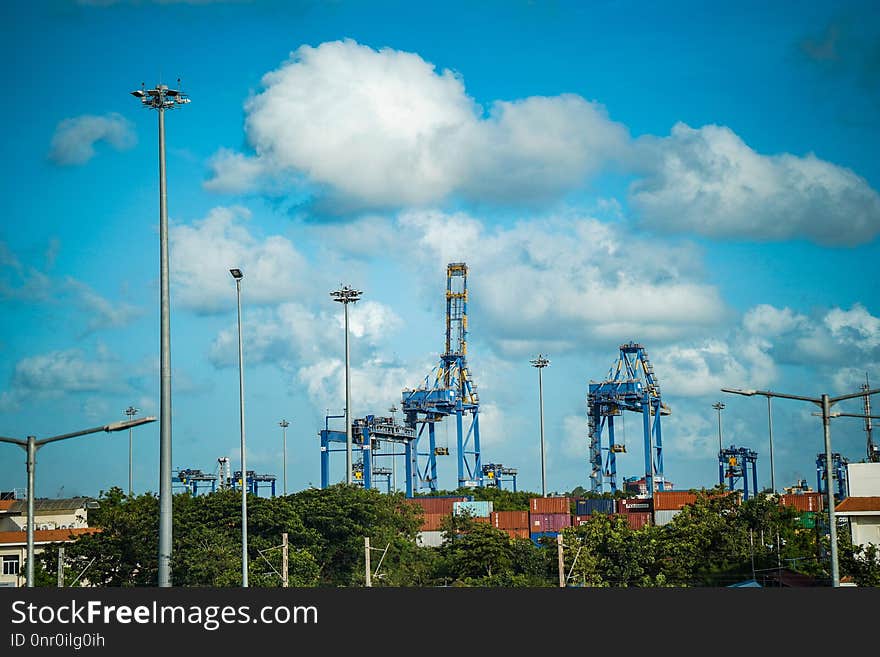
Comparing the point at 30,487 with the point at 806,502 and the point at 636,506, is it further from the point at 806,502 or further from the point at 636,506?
the point at 806,502

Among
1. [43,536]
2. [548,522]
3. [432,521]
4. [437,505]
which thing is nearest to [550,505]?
[548,522]

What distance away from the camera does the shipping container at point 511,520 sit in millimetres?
96625

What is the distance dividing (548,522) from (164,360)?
6274 centimetres

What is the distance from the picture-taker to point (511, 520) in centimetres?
9775

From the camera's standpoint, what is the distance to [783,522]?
2468 inches

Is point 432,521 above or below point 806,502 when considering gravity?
below

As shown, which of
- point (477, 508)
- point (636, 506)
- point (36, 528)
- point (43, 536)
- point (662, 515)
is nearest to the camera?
point (43, 536)

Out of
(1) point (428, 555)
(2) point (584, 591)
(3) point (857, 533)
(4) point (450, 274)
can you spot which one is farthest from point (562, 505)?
(2) point (584, 591)

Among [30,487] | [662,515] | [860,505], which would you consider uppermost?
[30,487]

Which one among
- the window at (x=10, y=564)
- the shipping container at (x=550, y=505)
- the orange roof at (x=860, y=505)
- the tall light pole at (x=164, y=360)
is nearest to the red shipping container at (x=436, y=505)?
the shipping container at (x=550, y=505)

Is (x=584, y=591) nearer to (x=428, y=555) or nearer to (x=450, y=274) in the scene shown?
(x=428, y=555)

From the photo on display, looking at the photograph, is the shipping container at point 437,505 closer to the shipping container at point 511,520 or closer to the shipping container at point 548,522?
the shipping container at point 511,520

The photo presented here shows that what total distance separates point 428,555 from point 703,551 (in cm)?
2030

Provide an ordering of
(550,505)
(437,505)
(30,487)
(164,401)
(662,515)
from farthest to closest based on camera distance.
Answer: (437,505) < (550,505) < (662,515) < (164,401) < (30,487)
